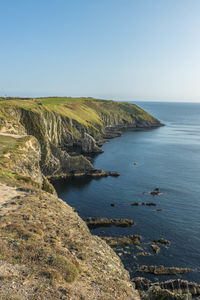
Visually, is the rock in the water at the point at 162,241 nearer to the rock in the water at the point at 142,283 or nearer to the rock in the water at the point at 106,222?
the rock in the water at the point at 106,222

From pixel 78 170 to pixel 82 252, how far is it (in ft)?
220

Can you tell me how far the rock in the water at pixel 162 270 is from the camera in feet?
119

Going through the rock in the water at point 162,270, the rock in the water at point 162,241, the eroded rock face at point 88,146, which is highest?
the eroded rock face at point 88,146

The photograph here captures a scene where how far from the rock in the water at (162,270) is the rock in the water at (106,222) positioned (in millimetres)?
13905

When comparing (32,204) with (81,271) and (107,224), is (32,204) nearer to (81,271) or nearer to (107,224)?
(81,271)

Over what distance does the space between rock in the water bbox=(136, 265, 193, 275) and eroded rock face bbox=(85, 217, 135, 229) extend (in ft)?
45.6

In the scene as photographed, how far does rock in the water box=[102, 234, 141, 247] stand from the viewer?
142 feet

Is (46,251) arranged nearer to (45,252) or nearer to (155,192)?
(45,252)

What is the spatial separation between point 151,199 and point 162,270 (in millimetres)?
29492

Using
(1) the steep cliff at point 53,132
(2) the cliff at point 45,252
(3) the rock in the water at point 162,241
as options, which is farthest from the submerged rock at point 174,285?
(1) the steep cliff at point 53,132

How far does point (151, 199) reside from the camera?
214ft

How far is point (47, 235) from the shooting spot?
22.0 m

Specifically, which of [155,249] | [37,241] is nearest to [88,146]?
[155,249]

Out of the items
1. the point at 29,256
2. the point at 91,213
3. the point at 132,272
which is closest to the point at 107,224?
the point at 91,213
